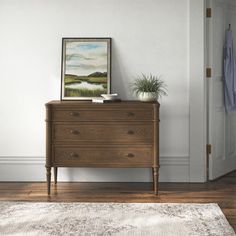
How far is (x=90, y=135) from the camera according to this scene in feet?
16.1

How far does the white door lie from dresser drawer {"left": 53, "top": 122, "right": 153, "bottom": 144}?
3.10 ft

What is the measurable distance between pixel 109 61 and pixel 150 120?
2.76 ft

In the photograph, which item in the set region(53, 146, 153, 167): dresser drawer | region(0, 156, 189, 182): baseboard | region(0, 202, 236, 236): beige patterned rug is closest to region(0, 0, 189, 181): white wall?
region(0, 156, 189, 182): baseboard

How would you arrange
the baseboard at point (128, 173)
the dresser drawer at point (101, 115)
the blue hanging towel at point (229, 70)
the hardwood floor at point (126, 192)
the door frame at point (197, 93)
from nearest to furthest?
the hardwood floor at point (126, 192), the dresser drawer at point (101, 115), the door frame at point (197, 93), the baseboard at point (128, 173), the blue hanging towel at point (229, 70)

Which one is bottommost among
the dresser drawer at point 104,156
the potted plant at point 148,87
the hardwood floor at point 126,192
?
the hardwood floor at point 126,192

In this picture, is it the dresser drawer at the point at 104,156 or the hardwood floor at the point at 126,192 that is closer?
the hardwood floor at the point at 126,192

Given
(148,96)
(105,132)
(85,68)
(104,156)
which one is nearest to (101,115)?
(105,132)

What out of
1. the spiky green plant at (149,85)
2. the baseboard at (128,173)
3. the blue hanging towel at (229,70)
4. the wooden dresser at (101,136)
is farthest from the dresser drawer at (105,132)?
the blue hanging towel at (229,70)

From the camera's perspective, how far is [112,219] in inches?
157

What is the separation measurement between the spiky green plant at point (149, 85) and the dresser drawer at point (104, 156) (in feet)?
1.93

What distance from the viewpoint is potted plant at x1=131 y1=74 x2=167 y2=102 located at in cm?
500

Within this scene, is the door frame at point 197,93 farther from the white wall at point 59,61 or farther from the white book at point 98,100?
the white book at point 98,100

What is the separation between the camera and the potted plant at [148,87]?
5000 millimetres

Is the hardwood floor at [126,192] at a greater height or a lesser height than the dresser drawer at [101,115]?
lesser
